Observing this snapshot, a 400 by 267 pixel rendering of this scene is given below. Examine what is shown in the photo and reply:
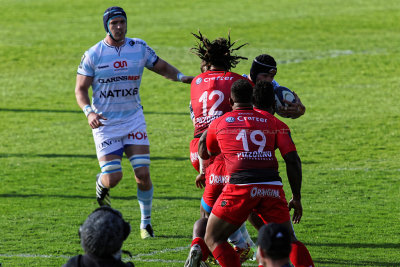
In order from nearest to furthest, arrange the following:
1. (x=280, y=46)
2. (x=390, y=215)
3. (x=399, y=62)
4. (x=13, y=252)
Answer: (x=13, y=252) < (x=390, y=215) < (x=399, y=62) < (x=280, y=46)

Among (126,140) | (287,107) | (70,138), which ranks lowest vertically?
Answer: (70,138)

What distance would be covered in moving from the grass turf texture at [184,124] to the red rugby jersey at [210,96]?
57.6 inches

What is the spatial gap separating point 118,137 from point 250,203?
9.58ft

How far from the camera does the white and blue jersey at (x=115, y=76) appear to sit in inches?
368

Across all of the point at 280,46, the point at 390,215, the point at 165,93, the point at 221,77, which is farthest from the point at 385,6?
the point at 221,77

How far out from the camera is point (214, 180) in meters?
7.82

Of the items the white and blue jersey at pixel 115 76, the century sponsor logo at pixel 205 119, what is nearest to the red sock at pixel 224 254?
the century sponsor logo at pixel 205 119

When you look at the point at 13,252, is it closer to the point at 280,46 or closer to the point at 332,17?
the point at 280,46

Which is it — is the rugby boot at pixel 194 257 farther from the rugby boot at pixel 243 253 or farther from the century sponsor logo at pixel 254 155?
the century sponsor logo at pixel 254 155

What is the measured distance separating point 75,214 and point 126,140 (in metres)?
1.79

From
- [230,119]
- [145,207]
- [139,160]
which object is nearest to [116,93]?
[139,160]

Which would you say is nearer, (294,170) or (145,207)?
(294,170)

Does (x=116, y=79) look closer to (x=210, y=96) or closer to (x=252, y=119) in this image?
(x=210, y=96)

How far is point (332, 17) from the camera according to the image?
3234 centimetres
